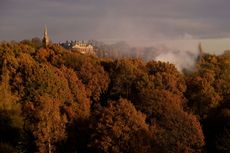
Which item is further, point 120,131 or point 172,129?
point 120,131

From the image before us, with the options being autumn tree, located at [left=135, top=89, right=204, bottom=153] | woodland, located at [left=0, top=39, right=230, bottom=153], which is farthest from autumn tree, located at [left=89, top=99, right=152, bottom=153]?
autumn tree, located at [left=135, top=89, right=204, bottom=153]

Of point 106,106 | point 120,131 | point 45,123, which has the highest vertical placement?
point 106,106

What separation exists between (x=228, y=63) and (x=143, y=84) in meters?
19.0

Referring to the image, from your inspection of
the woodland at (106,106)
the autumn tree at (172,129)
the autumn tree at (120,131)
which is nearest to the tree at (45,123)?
the woodland at (106,106)

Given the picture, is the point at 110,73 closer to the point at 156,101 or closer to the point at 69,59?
the point at 69,59

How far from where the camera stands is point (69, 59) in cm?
7238

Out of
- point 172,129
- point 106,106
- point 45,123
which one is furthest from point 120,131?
point 106,106

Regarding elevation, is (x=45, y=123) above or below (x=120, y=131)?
above

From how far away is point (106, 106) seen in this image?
58.2 m

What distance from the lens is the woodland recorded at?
4884 cm

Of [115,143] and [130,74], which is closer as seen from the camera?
[115,143]

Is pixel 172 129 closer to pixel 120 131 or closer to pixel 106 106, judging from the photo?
pixel 120 131

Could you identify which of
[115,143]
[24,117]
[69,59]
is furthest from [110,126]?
[69,59]

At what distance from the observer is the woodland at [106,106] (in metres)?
48.8
